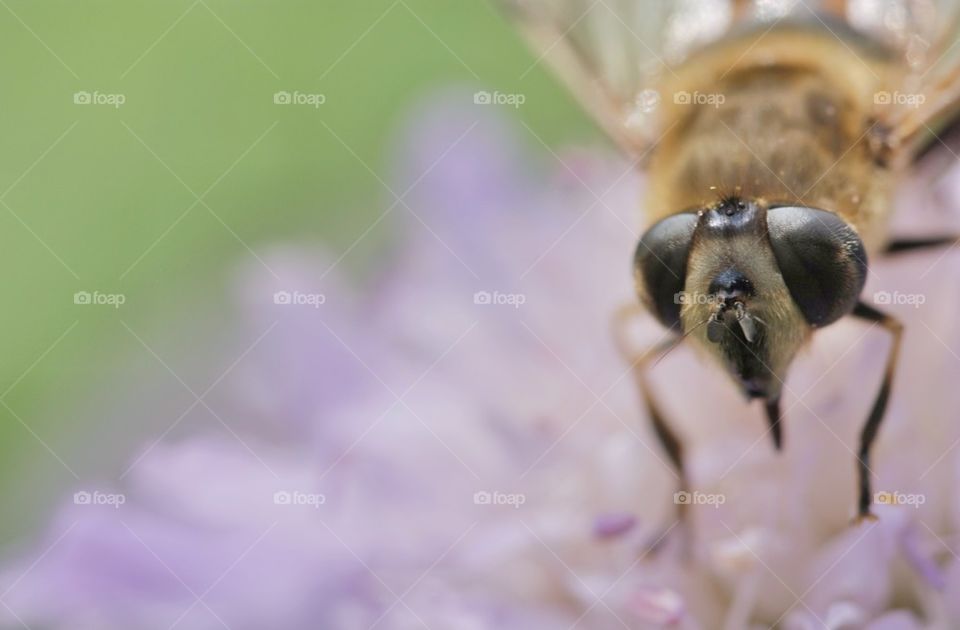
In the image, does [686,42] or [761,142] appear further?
[686,42]

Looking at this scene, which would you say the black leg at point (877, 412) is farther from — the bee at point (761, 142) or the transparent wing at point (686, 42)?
the transparent wing at point (686, 42)

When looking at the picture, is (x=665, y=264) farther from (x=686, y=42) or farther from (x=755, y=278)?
(x=686, y=42)

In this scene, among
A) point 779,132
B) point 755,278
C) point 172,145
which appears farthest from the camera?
point 172,145

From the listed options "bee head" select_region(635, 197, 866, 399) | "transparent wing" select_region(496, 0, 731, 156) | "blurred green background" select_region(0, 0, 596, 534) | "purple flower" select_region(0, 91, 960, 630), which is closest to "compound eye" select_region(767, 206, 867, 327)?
"bee head" select_region(635, 197, 866, 399)

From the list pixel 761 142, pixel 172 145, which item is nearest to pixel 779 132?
pixel 761 142

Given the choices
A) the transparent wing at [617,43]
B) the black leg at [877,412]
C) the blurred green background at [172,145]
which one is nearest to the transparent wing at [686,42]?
the transparent wing at [617,43]

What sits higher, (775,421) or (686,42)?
(686,42)
